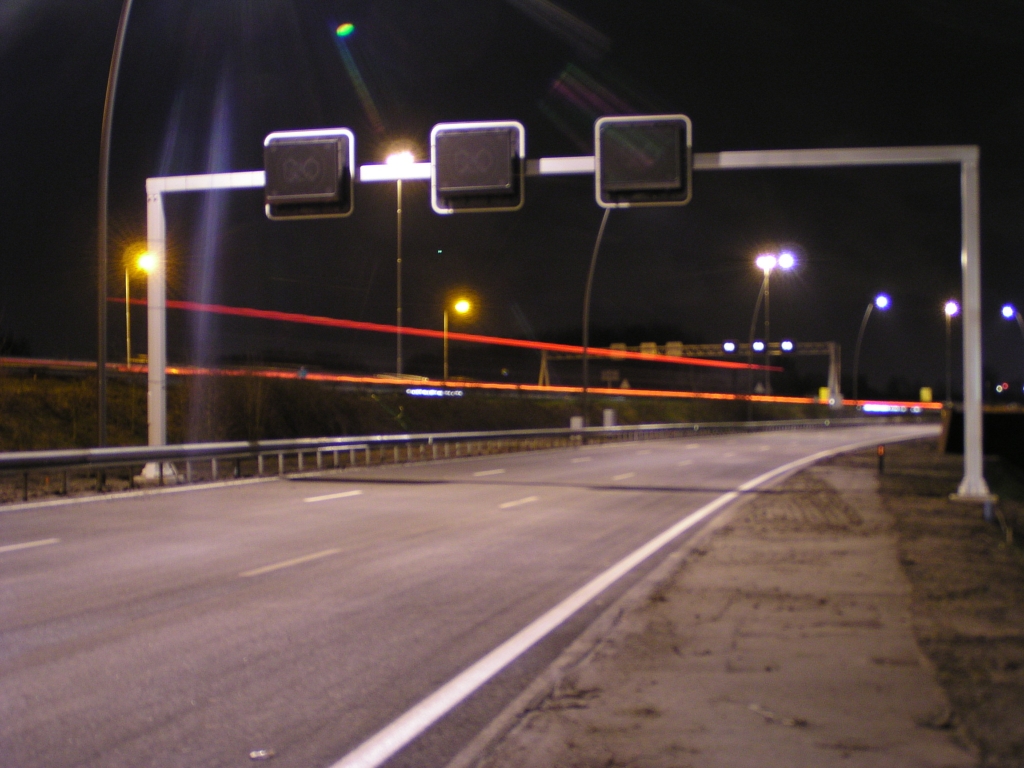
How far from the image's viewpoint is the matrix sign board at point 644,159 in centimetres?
1460

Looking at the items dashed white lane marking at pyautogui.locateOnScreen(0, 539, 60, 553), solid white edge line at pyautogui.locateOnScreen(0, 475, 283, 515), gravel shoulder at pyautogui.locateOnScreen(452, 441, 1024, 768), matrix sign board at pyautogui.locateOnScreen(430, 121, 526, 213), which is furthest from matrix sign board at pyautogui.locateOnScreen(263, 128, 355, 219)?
gravel shoulder at pyautogui.locateOnScreen(452, 441, 1024, 768)

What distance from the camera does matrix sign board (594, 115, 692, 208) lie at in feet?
47.9

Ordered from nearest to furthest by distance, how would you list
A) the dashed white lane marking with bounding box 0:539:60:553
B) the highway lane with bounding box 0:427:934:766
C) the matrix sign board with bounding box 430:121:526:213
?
the highway lane with bounding box 0:427:934:766 → the dashed white lane marking with bounding box 0:539:60:553 → the matrix sign board with bounding box 430:121:526:213

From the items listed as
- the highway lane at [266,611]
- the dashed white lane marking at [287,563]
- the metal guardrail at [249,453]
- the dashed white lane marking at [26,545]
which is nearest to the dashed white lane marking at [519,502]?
the highway lane at [266,611]

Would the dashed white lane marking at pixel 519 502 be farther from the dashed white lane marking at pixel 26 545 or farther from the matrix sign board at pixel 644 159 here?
the dashed white lane marking at pixel 26 545

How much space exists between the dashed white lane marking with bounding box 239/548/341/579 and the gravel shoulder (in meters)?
3.79

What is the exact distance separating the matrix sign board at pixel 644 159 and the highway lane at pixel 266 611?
16.9 feet

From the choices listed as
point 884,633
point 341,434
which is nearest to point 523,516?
point 884,633

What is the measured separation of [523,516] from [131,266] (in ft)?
101

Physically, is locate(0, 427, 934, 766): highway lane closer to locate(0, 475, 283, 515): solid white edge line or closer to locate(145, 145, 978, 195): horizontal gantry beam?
locate(0, 475, 283, 515): solid white edge line

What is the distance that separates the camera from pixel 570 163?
15.4m

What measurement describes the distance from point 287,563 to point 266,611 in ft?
7.89

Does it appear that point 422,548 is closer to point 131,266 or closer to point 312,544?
point 312,544

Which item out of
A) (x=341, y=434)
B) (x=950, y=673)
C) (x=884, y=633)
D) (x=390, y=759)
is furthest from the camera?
(x=341, y=434)
